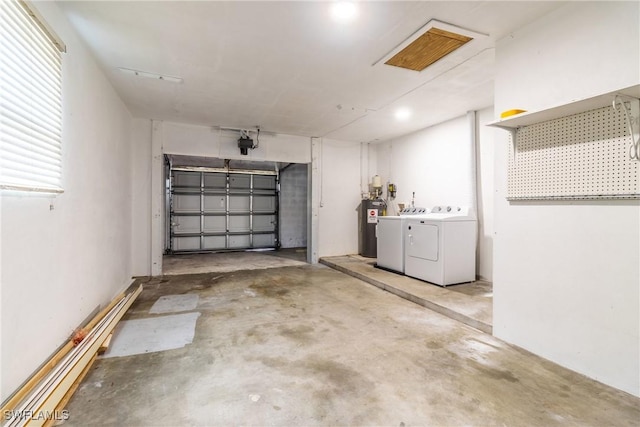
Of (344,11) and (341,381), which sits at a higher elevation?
(344,11)

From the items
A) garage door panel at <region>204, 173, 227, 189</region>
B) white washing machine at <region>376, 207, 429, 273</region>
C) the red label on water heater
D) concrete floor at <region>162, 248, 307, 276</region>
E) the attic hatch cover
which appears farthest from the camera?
garage door panel at <region>204, 173, 227, 189</region>

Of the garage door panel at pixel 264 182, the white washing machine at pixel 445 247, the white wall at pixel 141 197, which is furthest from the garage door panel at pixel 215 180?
the white washing machine at pixel 445 247

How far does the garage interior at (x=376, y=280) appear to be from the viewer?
173cm

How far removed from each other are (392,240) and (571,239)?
2843 millimetres

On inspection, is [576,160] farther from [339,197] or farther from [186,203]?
[186,203]

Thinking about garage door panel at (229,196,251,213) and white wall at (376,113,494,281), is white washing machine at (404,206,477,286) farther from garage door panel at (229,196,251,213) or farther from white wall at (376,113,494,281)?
garage door panel at (229,196,251,213)

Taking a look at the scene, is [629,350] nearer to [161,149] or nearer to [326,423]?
[326,423]

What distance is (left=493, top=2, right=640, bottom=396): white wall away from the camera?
1.80 metres

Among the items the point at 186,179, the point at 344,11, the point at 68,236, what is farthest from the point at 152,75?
the point at 186,179

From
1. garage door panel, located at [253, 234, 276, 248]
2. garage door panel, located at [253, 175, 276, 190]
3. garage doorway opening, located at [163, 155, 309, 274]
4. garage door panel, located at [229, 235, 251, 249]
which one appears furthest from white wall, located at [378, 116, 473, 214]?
garage door panel, located at [229, 235, 251, 249]

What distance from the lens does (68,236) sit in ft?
7.56

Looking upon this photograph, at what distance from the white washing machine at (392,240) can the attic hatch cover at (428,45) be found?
7.35 ft

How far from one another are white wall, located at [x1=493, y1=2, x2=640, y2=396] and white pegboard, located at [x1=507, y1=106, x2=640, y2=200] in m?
0.09

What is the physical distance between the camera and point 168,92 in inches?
147
